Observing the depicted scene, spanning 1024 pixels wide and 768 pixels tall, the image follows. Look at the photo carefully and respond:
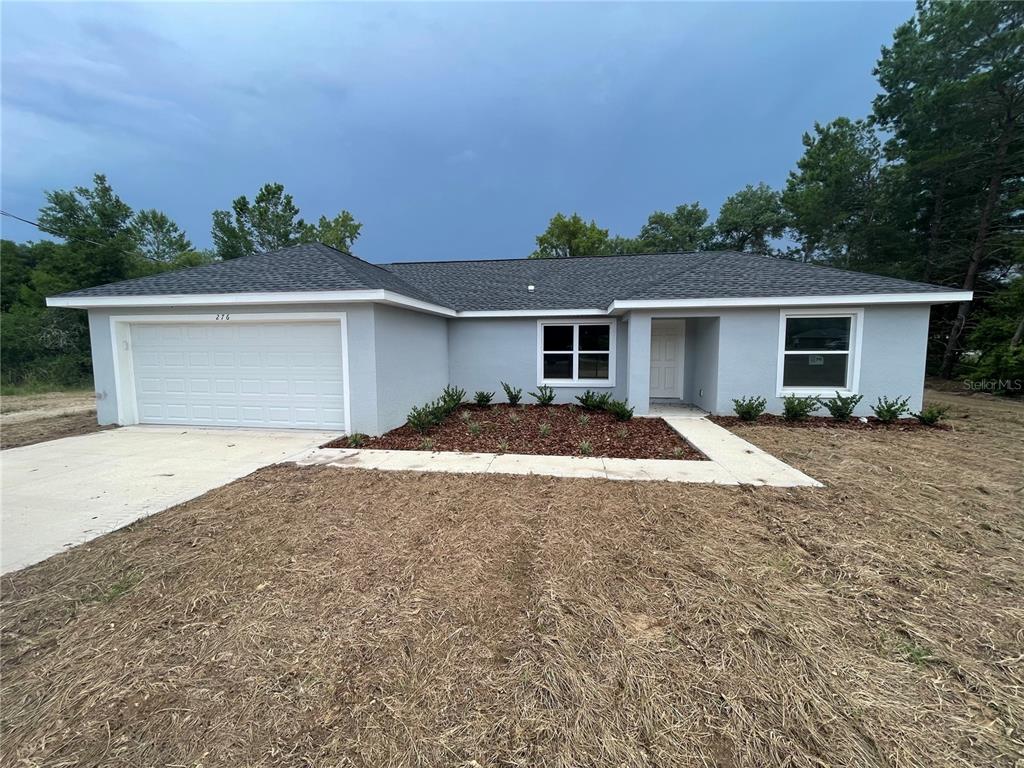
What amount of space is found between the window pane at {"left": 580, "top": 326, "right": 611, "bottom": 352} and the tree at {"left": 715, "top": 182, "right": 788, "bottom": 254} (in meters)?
24.2

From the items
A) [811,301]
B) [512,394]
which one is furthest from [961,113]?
[512,394]

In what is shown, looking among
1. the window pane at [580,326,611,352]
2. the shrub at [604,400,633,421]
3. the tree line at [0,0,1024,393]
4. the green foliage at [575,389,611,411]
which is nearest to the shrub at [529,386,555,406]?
the green foliage at [575,389,611,411]

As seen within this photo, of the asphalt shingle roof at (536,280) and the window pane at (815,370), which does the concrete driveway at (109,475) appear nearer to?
the asphalt shingle roof at (536,280)

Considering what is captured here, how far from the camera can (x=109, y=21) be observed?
10.1 meters

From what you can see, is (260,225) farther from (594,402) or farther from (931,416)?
(931,416)

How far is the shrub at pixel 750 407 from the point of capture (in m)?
8.54

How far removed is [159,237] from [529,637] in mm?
45341

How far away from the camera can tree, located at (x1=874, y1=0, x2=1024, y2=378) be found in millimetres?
13359

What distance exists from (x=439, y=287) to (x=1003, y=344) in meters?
18.3

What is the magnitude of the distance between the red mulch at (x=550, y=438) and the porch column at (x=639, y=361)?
0.76 m

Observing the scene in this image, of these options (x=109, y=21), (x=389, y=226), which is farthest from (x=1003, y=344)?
(x=389, y=226)

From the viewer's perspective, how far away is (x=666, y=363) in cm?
1172

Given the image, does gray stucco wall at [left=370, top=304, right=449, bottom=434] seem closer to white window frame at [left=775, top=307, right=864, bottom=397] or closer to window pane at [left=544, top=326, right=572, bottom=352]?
window pane at [left=544, top=326, right=572, bottom=352]

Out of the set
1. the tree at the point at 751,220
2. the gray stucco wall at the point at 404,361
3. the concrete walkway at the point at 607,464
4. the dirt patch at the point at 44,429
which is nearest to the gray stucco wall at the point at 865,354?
the concrete walkway at the point at 607,464
